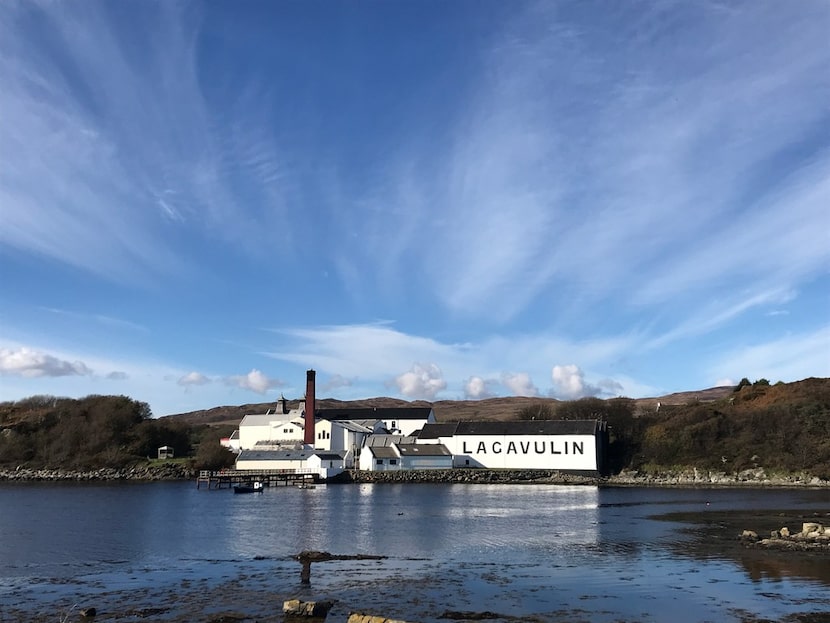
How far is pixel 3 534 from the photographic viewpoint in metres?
36.4

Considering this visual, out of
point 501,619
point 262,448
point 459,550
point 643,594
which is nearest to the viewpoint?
point 501,619

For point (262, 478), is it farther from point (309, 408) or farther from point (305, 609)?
point (305, 609)

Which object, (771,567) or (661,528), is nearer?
(771,567)

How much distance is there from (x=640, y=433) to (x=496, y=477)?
24070 millimetres

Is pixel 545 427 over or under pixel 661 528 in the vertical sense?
over

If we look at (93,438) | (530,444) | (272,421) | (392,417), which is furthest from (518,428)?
(93,438)

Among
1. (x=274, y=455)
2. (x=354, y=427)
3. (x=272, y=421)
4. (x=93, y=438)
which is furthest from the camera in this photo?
(x=272, y=421)

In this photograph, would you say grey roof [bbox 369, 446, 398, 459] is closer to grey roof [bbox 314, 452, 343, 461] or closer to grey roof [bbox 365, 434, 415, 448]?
grey roof [bbox 365, 434, 415, 448]

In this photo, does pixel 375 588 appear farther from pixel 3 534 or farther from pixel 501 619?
pixel 3 534

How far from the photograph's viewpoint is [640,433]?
95.2m

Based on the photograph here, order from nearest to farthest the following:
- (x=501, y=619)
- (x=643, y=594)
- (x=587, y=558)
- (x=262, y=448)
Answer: (x=501, y=619)
(x=643, y=594)
(x=587, y=558)
(x=262, y=448)

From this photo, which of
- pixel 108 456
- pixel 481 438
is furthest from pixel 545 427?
pixel 108 456

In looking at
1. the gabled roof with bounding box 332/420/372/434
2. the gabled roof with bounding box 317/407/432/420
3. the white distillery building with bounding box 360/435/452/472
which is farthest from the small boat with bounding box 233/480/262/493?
the gabled roof with bounding box 317/407/432/420

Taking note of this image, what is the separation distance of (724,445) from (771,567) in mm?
66447
